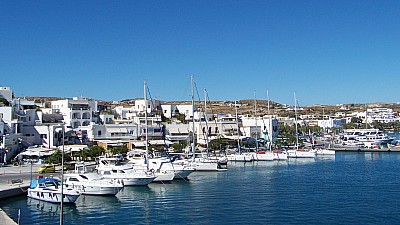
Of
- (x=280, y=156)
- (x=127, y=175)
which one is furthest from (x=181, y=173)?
(x=280, y=156)

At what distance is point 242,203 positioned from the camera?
95.7 feet

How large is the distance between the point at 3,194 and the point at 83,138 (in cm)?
2911

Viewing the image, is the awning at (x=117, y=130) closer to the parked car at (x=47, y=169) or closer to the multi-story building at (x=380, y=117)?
the parked car at (x=47, y=169)

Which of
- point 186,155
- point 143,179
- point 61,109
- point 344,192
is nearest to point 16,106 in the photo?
point 61,109

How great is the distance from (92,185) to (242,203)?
1130 cm

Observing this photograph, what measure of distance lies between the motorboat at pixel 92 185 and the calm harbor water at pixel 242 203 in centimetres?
68

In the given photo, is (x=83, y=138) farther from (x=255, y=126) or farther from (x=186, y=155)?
(x=255, y=126)

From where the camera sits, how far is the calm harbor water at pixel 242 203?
25.2m

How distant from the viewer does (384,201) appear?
30.1 meters

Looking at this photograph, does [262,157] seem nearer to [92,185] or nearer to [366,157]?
[366,157]

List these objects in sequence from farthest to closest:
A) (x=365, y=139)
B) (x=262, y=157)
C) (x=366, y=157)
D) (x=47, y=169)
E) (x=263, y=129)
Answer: (x=365, y=139)
(x=263, y=129)
(x=366, y=157)
(x=262, y=157)
(x=47, y=169)

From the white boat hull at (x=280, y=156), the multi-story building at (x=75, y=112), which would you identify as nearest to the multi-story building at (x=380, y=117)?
the white boat hull at (x=280, y=156)

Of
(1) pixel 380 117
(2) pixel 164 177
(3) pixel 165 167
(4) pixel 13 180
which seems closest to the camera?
(4) pixel 13 180

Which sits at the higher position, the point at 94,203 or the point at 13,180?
the point at 13,180
